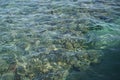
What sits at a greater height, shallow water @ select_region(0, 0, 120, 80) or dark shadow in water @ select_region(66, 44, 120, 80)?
shallow water @ select_region(0, 0, 120, 80)

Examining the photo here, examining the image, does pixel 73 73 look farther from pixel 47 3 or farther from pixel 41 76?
pixel 47 3

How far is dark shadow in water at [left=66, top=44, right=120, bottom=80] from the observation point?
8.44 m

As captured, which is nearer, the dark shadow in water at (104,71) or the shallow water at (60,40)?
the dark shadow in water at (104,71)

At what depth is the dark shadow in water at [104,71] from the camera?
8.44 m

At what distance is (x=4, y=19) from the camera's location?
Result: 12.8m

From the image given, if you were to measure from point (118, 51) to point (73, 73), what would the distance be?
2.15 metres

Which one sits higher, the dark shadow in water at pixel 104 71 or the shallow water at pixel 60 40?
the shallow water at pixel 60 40

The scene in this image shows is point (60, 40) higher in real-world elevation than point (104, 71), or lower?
higher

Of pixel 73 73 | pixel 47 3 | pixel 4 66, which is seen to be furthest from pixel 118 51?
pixel 47 3

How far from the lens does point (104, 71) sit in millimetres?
8727

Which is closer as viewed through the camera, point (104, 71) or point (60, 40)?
point (104, 71)

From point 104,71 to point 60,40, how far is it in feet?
8.63

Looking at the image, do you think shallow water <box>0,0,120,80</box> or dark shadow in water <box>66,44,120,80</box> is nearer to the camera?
dark shadow in water <box>66,44,120,80</box>

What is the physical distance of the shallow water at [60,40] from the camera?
8.87 meters
